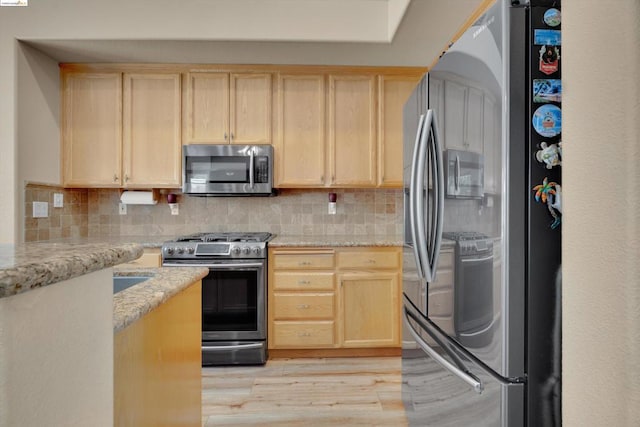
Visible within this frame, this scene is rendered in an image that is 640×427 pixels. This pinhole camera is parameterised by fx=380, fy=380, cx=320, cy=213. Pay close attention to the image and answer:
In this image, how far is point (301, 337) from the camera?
2854mm

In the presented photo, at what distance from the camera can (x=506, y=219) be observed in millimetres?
1084

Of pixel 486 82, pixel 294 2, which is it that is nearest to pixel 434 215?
pixel 486 82

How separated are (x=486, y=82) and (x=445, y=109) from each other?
0.80ft

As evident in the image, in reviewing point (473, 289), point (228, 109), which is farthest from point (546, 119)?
point (228, 109)

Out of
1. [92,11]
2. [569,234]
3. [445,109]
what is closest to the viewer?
A: [569,234]

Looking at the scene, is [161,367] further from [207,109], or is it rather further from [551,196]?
[207,109]

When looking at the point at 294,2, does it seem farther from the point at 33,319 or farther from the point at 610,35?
the point at 33,319

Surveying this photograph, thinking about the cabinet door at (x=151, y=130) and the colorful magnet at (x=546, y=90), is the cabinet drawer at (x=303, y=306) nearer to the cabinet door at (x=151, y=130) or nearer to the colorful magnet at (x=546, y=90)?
the cabinet door at (x=151, y=130)

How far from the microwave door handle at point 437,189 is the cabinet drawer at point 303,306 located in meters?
1.51

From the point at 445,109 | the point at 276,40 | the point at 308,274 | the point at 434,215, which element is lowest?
the point at 308,274

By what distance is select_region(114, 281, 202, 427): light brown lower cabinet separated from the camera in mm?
860

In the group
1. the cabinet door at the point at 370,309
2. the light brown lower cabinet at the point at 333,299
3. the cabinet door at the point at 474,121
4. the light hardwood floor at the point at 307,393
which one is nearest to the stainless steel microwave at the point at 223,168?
the light brown lower cabinet at the point at 333,299

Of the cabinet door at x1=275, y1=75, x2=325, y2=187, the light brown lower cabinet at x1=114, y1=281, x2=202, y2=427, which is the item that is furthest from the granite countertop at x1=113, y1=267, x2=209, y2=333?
the cabinet door at x1=275, y1=75, x2=325, y2=187

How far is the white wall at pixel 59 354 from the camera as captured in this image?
40cm
